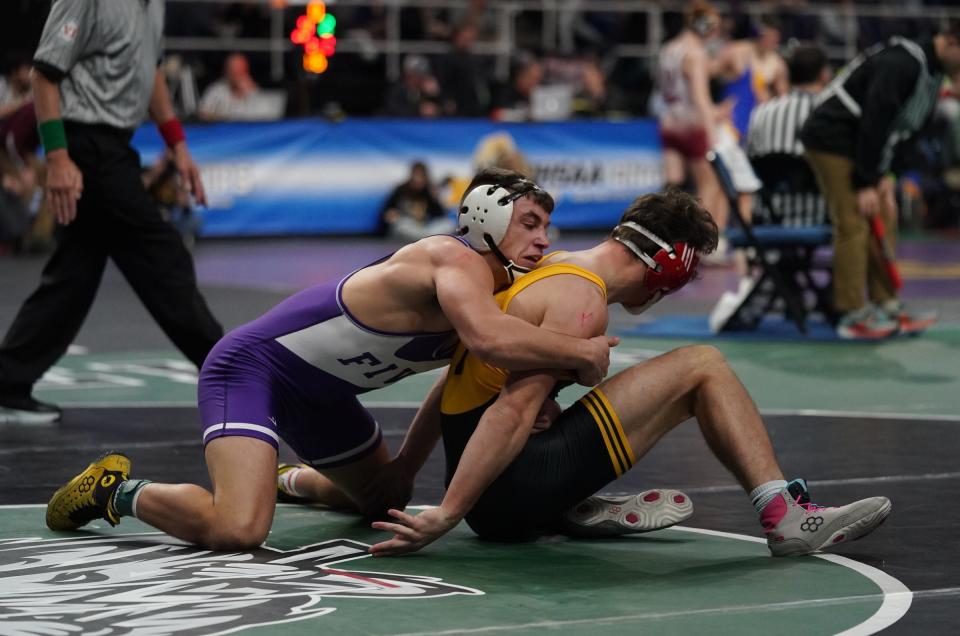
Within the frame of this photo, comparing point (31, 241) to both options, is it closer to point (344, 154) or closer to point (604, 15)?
point (344, 154)

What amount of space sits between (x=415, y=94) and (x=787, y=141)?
8.23 m

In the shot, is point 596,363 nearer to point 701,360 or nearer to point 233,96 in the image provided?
point 701,360

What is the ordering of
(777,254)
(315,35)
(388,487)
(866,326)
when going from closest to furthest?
(388,487) → (866,326) → (777,254) → (315,35)

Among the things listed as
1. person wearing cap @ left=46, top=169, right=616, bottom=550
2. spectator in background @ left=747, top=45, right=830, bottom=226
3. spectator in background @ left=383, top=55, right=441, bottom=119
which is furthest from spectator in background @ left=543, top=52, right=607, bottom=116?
person wearing cap @ left=46, top=169, right=616, bottom=550

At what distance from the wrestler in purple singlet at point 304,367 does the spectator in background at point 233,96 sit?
489 inches

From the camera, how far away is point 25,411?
6957 mm

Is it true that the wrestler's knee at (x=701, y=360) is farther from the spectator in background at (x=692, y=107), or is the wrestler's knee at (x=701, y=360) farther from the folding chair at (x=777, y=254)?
the spectator in background at (x=692, y=107)

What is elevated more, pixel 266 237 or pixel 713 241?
pixel 713 241

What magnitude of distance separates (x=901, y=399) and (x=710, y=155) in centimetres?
270

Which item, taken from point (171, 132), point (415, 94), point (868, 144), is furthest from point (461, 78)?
point (171, 132)

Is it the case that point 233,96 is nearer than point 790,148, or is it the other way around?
point 790,148

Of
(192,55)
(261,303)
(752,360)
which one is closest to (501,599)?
(752,360)

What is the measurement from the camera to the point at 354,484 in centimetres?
507

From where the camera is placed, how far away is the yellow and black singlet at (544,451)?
14.9 ft
